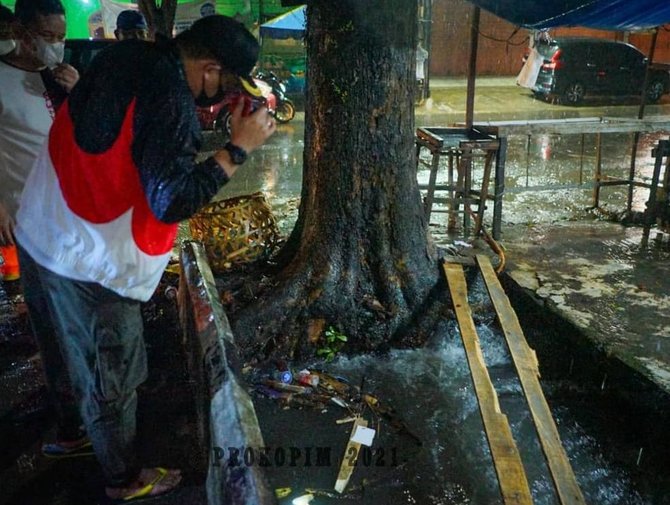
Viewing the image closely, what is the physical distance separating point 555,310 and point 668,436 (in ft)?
3.96

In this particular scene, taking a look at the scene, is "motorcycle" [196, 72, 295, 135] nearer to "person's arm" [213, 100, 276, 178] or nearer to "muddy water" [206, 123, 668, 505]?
"muddy water" [206, 123, 668, 505]

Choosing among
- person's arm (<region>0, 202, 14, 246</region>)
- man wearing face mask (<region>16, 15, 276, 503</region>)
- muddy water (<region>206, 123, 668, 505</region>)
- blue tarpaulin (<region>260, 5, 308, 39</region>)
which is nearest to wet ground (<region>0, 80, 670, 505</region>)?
muddy water (<region>206, 123, 668, 505</region>)

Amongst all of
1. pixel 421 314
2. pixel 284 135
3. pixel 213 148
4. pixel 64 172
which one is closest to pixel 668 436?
pixel 421 314

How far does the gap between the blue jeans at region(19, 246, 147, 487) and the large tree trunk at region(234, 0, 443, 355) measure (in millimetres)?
1579

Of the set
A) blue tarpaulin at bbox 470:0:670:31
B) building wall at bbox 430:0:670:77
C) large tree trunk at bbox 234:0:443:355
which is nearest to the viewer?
large tree trunk at bbox 234:0:443:355

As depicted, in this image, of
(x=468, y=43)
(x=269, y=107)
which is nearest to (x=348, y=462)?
(x=269, y=107)

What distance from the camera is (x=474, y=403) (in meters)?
3.97

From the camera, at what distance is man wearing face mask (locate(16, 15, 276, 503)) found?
207 cm

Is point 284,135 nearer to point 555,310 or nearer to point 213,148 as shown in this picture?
point 213,148

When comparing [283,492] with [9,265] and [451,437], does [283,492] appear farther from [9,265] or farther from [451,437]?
[9,265]

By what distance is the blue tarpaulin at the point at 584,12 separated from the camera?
16.9ft

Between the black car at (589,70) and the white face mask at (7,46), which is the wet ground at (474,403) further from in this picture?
the black car at (589,70)

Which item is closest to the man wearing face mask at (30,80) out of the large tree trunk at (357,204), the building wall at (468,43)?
the large tree trunk at (357,204)

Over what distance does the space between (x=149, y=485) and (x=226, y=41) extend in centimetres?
218
